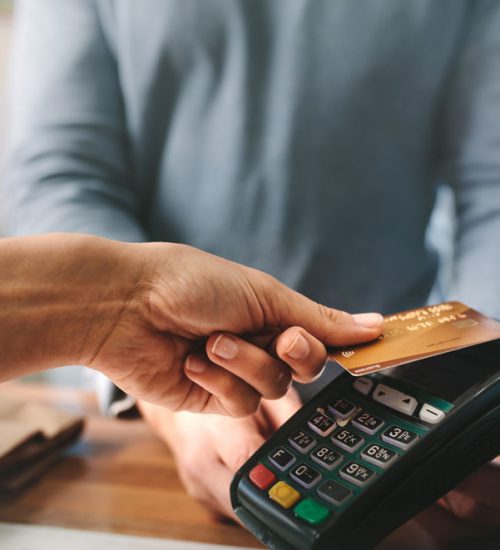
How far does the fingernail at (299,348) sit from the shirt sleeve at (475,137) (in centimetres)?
32

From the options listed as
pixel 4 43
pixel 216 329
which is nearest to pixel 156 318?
pixel 216 329

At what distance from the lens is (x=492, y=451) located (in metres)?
0.33

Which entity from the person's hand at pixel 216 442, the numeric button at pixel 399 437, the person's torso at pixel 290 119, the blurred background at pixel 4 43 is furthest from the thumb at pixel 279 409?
the blurred background at pixel 4 43

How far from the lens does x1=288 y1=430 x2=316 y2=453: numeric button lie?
0.35m

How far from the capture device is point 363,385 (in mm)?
381

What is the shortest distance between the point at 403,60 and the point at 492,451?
1.53ft

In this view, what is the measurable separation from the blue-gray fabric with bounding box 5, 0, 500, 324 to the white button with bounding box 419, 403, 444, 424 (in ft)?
1.02

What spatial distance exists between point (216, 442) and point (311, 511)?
0.43 feet

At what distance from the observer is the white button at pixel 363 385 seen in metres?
0.38

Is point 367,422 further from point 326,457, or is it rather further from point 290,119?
point 290,119

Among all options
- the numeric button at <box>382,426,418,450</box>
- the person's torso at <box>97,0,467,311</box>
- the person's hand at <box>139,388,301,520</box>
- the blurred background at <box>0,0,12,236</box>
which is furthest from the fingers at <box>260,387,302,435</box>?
the blurred background at <box>0,0,12,236</box>

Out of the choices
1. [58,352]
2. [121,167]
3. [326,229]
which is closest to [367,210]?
[326,229]

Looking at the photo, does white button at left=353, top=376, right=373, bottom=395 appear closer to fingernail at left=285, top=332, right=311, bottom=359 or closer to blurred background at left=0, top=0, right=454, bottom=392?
fingernail at left=285, top=332, right=311, bottom=359

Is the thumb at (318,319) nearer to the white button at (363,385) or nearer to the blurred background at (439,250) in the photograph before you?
Answer: the white button at (363,385)
